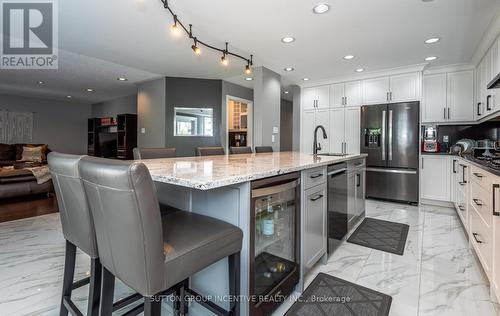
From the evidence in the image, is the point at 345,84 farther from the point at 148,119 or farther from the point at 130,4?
the point at 148,119

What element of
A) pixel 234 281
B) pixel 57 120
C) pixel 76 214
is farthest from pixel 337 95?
pixel 57 120

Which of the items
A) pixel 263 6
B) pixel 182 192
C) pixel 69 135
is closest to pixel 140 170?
pixel 182 192

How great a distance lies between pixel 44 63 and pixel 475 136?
7.52 metres

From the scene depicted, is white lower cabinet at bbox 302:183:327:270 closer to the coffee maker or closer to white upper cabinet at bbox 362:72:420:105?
white upper cabinet at bbox 362:72:420:105

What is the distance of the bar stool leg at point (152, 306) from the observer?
0.84 meters

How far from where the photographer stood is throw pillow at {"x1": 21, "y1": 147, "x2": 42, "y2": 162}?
19.7 feet

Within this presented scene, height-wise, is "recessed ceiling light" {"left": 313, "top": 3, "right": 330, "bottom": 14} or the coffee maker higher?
"recessed ceiling light" {"left": 313, "top": 3, "right": 330, "bottom": 14}

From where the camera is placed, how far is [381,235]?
8.98ft

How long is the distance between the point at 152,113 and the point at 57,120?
16.0 ft


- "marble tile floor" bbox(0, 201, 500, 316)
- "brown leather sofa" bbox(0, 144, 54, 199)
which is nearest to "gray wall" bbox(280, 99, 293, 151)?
"marble tile floor" bbox(0, 201, 500, 316)

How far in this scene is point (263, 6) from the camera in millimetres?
2410

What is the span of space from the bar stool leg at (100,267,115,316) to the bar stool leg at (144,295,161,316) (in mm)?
304

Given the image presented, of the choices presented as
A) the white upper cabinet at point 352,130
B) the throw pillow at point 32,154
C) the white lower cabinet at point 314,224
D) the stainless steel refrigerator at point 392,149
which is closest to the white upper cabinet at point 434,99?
the stainless steel refrigerator at point 392,149

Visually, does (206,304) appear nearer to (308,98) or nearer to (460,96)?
(308,98)
